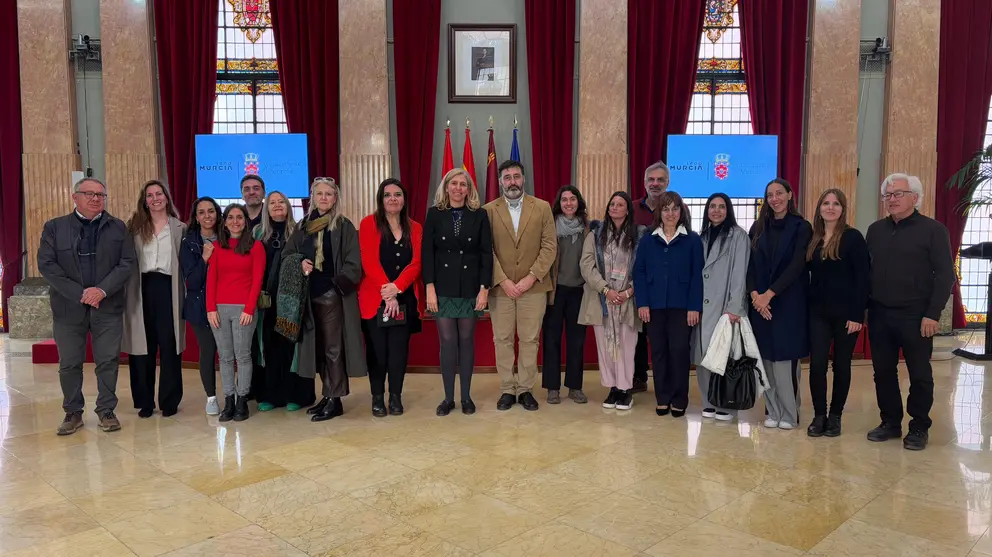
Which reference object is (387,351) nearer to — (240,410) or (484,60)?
(240,410)

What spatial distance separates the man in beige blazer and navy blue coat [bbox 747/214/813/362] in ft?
4.15

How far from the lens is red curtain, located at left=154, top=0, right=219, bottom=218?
742cm

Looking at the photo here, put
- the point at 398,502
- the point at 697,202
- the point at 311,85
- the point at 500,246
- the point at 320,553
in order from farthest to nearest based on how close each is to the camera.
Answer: the point at 697,202 < the point at 311,85 < the point at 500,246 < the point at 398,502 < the point at 320,553

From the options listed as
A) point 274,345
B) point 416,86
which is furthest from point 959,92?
point 274,345

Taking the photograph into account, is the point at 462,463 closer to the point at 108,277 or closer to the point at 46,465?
the point at 46,465

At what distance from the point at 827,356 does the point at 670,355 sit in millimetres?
894

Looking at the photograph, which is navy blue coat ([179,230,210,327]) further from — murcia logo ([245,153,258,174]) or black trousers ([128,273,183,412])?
murcia logo ([245,153,258,174])

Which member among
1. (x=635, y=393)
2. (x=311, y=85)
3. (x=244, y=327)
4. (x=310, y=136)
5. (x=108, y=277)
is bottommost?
(x=635, y=393)

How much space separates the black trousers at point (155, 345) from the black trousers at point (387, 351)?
4.06 feet

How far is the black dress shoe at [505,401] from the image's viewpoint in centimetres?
448

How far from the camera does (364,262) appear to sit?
4.19 meters

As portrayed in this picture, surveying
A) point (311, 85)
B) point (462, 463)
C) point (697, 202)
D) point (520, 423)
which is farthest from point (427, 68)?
point (462, 463)

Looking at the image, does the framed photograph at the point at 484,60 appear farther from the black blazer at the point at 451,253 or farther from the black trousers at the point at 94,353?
the black trousers at the point at 94,353

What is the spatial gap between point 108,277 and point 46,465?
1.09m
